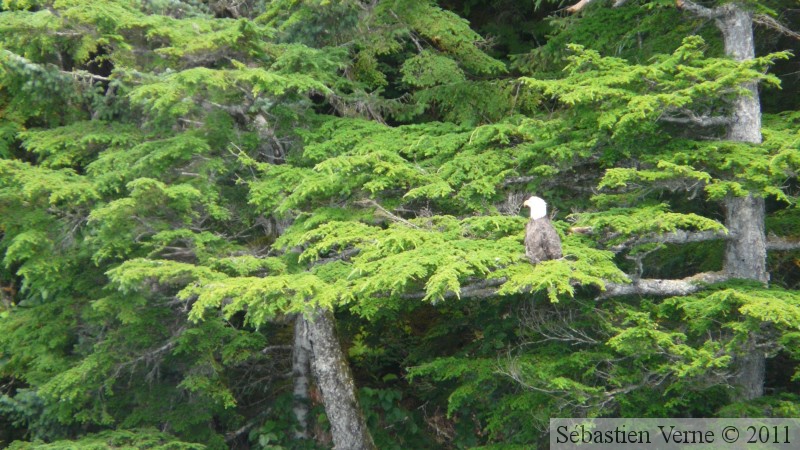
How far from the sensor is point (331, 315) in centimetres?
793

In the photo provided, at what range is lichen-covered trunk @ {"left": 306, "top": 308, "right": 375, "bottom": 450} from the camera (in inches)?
309

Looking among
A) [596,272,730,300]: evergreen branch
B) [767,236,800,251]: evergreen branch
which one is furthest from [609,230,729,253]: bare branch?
[767,236,800,251]: evergreen branch

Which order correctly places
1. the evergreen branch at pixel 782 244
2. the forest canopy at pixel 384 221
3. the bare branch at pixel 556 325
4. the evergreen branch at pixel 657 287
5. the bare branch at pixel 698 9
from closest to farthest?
the forest canopy at pixel 384 221, the evergreen branch at pixel 657 287, the bare branch at pixel 556 325, the evergreen branch at pixel 782 244, the bare branch at pixel 698 9

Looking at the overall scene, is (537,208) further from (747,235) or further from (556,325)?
(747,235)

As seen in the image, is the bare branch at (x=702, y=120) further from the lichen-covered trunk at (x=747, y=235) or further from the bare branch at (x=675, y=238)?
the bare branch at (x=675, y=238)

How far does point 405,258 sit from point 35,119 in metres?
5.54

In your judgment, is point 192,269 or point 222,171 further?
point 222,171

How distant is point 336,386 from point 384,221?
6.31ft

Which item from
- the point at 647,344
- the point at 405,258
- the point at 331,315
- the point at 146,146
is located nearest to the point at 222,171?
the point at 146,146

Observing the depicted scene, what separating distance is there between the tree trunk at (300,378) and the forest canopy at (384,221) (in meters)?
0.03

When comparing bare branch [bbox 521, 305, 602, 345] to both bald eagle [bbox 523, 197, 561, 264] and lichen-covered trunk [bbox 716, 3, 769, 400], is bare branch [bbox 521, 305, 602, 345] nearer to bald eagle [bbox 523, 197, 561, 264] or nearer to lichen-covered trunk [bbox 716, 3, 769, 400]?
bald eagle [bbox 523, 197, 561, 264]

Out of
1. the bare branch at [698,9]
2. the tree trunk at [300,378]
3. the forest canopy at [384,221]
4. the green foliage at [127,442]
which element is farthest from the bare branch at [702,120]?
the green foliage at [127,442]

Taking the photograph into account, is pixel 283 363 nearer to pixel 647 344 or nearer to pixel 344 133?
pixel 344 133

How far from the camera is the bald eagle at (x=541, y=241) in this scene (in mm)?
5891
